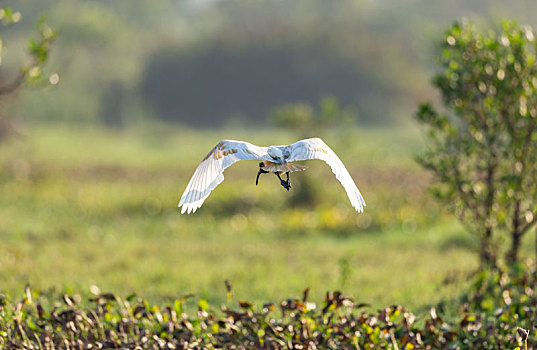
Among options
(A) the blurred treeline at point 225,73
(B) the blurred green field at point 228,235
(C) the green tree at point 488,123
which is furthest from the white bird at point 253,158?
(A) the blurred treeline at point 225,73

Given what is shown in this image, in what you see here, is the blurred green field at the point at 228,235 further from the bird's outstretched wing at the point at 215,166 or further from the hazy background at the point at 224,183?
the bird's outstretched wing at the point at 215,166

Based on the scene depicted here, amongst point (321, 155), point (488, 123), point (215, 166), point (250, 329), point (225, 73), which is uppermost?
point (225, 73)

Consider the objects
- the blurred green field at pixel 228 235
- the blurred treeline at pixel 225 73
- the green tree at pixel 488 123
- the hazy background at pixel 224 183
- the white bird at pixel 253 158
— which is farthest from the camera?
the blurred treeline at pixel 225 73

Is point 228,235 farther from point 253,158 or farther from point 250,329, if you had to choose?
point 253,158

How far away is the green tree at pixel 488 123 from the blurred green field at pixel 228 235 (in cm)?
142

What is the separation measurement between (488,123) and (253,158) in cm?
572

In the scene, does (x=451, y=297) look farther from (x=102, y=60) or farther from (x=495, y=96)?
(x=102, y=60)

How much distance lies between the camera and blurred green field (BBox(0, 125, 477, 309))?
10016 millimetres

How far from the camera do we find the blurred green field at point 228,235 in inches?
394

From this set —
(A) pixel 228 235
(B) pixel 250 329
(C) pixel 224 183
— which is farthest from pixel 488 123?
(C) pixel 224 183

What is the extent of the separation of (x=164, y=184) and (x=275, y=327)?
13.5 metres

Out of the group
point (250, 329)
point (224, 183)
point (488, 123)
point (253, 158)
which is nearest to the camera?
point (253, 158)

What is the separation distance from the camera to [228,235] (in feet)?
47.6

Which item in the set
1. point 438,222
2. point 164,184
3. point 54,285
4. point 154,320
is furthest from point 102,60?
point 154,320
